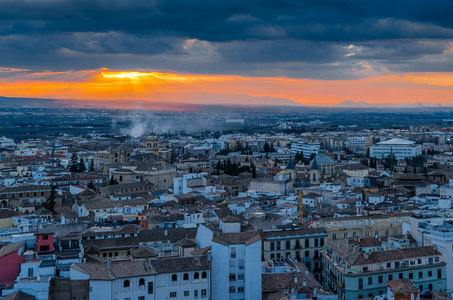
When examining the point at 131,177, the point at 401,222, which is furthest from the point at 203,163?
the point at 401,222

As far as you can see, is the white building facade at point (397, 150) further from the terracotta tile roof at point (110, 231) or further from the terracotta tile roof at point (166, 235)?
the terracotta tile roof at point (110, 231)

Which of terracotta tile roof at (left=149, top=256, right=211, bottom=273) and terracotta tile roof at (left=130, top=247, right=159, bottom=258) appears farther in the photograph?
terracotta tile roof at (left=130, top=247, right=159, bottom=258)

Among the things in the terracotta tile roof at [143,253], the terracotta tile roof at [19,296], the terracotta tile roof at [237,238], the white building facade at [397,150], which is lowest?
the white building facade at [397,150]

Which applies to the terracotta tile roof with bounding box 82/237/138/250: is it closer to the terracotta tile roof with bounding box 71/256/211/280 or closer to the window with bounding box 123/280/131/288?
the terracotta tile roof with bounding box 71/256/211/280

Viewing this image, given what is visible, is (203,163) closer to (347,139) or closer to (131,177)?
(131,177)

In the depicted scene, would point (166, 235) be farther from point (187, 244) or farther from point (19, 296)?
point (19, 296)

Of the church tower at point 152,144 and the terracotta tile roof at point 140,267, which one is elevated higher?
the terracotta tile roof at point 140,267

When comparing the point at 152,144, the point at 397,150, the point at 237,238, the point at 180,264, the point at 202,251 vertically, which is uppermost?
the point at 237,238

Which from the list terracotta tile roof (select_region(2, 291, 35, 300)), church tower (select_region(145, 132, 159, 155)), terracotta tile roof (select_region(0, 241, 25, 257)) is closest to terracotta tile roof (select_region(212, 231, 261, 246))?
terracotta tile roof (select_region(2, 291, 35, 300))

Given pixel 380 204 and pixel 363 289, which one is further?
pixel 380 204

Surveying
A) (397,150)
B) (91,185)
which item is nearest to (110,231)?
(91,185)

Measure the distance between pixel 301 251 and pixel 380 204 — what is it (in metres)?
10.7

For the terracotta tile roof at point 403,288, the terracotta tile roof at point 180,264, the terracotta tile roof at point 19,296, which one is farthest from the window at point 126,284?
the terracotta tile roof at point 403,288

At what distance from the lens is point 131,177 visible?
55500 mm
